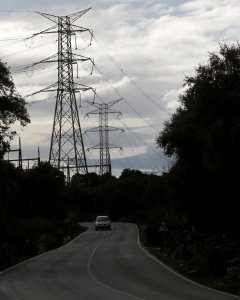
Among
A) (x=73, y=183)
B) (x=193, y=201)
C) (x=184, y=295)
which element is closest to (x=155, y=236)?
(x=193, y=201)

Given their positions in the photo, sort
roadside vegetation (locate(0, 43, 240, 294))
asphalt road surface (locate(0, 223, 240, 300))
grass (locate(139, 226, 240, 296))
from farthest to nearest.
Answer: roadside vegetation (locate(0, 43, 240, 294))
grass (locate(139, 226, 240, 296))
asphalt road surface (locate(0, 223, 240, 300))

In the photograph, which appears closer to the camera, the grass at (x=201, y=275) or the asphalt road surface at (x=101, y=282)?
the asphalt road surface at (x=101, y=282)

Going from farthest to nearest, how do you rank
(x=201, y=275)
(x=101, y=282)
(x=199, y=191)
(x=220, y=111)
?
(x=199, y=191) < (x=220, y=111) < (x=201, y=275) < (x=101, y=282)

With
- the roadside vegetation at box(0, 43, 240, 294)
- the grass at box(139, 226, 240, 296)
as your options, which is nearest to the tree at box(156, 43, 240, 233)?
the roadside vegetation at box(0, 43, 240, 294)

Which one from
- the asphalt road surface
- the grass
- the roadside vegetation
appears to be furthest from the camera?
the roadside vegetation

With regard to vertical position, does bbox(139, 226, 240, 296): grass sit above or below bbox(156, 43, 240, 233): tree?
below

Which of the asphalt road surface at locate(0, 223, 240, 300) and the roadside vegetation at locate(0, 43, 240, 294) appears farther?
the roadside vegetation at locate(0, 43, 240, 294)

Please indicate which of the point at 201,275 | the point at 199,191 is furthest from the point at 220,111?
the point at 199,191

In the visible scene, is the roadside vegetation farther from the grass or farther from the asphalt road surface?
the asphalt road surface

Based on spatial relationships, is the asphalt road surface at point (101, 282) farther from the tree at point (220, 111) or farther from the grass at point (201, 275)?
the tree at point (220, 111)

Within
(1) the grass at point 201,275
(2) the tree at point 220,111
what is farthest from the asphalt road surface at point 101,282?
(2) the tree at point 220,111

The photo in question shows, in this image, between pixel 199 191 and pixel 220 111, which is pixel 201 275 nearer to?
pixel 220 111

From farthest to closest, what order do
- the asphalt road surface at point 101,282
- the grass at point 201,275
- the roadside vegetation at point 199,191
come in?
the roadside vegetation at point 199,191 → the grass at point 201,275 → the asphalt road surface at point 101,282

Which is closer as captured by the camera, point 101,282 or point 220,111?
point 101,282
